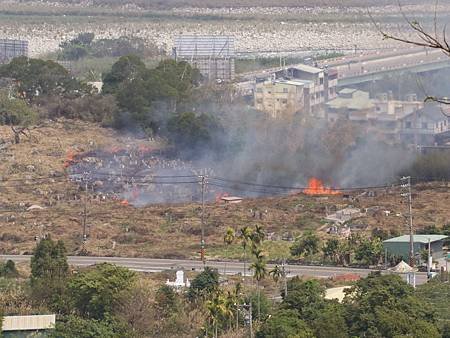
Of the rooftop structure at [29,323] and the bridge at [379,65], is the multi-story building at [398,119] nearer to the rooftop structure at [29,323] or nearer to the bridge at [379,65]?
the bridge at [379,65]

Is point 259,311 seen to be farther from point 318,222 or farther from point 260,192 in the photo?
point 260,192

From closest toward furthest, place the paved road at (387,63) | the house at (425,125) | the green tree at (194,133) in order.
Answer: the green tree at (194,133) → the house at (425,125) → the paved road at (387,63)

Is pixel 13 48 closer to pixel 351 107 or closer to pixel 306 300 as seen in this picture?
pixel 351 107

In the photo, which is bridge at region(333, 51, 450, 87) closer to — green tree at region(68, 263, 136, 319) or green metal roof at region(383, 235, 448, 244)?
green metal roof at region(383, 235, 448, 244)

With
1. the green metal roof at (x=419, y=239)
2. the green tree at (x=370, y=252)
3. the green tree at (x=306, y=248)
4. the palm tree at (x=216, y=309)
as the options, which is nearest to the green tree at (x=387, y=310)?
the palm tree at (x=216, y=309)

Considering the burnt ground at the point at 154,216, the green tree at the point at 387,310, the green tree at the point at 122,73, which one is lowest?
the green tree at the point at 387,310

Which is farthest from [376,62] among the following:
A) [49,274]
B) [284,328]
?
[284,328]

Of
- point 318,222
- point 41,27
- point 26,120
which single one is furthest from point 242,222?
point 41,27
